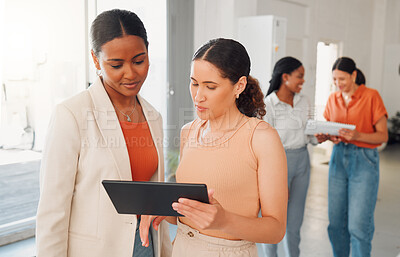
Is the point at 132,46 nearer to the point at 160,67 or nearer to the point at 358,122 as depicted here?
the point at 358,122

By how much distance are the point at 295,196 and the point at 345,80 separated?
3.19 feet

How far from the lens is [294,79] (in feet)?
10.0

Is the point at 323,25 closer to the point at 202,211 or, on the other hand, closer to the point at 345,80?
the point at 345,80

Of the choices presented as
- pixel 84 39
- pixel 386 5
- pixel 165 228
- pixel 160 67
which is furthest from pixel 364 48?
pixel 165 228

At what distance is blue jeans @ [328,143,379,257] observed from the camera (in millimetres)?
2736

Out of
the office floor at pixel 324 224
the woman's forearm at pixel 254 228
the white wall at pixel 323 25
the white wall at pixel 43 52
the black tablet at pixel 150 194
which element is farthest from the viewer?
the white wall at pixel 323 25

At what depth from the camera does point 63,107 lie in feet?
4.37

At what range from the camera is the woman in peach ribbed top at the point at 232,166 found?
1.26m

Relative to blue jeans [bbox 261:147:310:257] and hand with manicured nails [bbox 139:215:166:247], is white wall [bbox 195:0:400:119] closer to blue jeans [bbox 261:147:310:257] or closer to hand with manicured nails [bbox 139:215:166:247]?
blue jeans [bbox 261:147:310:257]

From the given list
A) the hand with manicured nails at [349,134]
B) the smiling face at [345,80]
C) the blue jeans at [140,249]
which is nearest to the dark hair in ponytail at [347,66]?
the smiling face at [345,80]

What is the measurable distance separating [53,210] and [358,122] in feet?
7.80

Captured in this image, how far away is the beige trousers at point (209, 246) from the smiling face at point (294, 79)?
192 cm

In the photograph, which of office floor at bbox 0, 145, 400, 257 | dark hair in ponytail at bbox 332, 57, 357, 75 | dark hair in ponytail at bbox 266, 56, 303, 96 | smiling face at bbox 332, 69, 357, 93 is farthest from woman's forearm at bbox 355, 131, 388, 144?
office floor at bbox 0, 145, 400, 257

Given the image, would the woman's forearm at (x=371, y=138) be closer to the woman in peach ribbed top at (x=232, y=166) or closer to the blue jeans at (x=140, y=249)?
the woman in peach ribbed top at (x=232, y=166)
